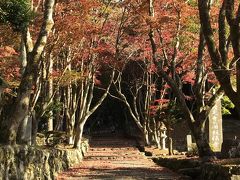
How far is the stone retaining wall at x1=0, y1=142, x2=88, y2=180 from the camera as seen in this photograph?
8.99 meters

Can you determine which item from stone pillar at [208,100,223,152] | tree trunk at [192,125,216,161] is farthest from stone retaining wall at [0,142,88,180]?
stone pillar at [208,100,223,152]

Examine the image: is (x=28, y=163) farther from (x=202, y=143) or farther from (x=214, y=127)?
(x=214, y=127)

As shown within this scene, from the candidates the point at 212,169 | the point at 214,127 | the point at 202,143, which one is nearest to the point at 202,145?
the point at 202,143

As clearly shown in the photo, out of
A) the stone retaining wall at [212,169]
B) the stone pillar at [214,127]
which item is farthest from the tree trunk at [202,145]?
the stone pillar at [214,127]

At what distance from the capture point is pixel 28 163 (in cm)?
1059

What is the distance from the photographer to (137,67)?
107ft

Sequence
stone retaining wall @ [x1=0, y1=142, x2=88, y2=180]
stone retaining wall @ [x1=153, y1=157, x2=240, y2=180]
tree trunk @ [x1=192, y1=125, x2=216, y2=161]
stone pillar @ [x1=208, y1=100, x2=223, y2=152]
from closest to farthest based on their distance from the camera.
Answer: stone retaining wall @ [x1=0, y1=142, x2=88, y2=180]
stone retaining wall @ [x1=153, y1=157, x2=240, y2=180]
tree trunk @ [x1=192, y1=125, x2=216, y2=161]
stone pillar @ [x1=208, y1=100, x2=223, y2=152]

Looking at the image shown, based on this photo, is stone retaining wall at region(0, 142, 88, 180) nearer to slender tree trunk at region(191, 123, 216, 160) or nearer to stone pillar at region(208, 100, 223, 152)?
slender tree trunk at region(191, 123, 216, 160)

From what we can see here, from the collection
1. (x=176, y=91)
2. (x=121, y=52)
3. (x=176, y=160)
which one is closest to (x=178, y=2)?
(x=176, y=91)

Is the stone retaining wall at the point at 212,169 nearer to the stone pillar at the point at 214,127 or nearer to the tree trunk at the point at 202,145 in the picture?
the tree trunk at the point at 202,145

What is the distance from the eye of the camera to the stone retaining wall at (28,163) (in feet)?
29.5

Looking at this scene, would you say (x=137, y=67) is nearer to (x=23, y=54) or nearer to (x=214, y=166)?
(x=23, y=54)

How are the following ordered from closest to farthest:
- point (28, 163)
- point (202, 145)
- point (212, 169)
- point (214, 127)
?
point (28, 163) < point (212, 169) < point (202, 145) < point (214, 127)

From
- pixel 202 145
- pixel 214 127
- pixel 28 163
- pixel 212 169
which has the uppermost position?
pixel 214 127
